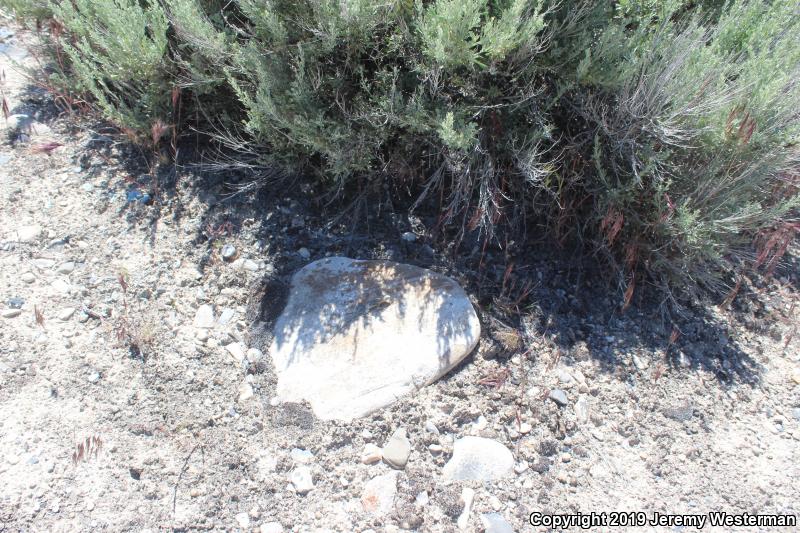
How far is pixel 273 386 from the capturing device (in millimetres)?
2922

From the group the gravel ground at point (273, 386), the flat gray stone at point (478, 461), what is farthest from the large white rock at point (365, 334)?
the flat gray stone at point (478, 461)

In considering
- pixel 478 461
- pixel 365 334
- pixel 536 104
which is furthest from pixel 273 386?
pixel 536 104

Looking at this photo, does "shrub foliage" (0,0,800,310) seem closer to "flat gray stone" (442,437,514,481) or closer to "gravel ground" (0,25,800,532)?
"gravel ground" (0,25,800,532)

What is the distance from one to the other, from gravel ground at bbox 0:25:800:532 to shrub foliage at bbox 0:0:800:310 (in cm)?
35

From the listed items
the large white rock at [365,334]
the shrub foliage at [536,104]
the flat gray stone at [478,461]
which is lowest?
the flat gray stone at [478,461]

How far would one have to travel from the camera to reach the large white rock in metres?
2.89

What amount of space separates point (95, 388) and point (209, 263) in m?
0.86

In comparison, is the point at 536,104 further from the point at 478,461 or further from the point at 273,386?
the point at 273,386

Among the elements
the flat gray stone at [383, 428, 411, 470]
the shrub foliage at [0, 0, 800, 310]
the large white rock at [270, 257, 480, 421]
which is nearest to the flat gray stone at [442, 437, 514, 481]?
the flat gray stone at [383, 428, 411, 470]

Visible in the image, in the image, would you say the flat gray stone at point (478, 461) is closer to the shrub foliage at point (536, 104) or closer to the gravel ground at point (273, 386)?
the gravel ground at point (273, 386)

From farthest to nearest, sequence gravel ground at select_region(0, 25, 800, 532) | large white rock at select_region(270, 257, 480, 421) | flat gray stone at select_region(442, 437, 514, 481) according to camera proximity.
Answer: large white rock at select_region(270, 257, 480, 421)
flat gray stone at select_region(442, 437, 514, 481)
gravel ground at select_region(0, 25, 800, 532)

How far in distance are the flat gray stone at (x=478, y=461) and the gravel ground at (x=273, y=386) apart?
4 centimetres

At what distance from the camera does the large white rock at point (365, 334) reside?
114 inches

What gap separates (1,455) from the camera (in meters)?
2.58
